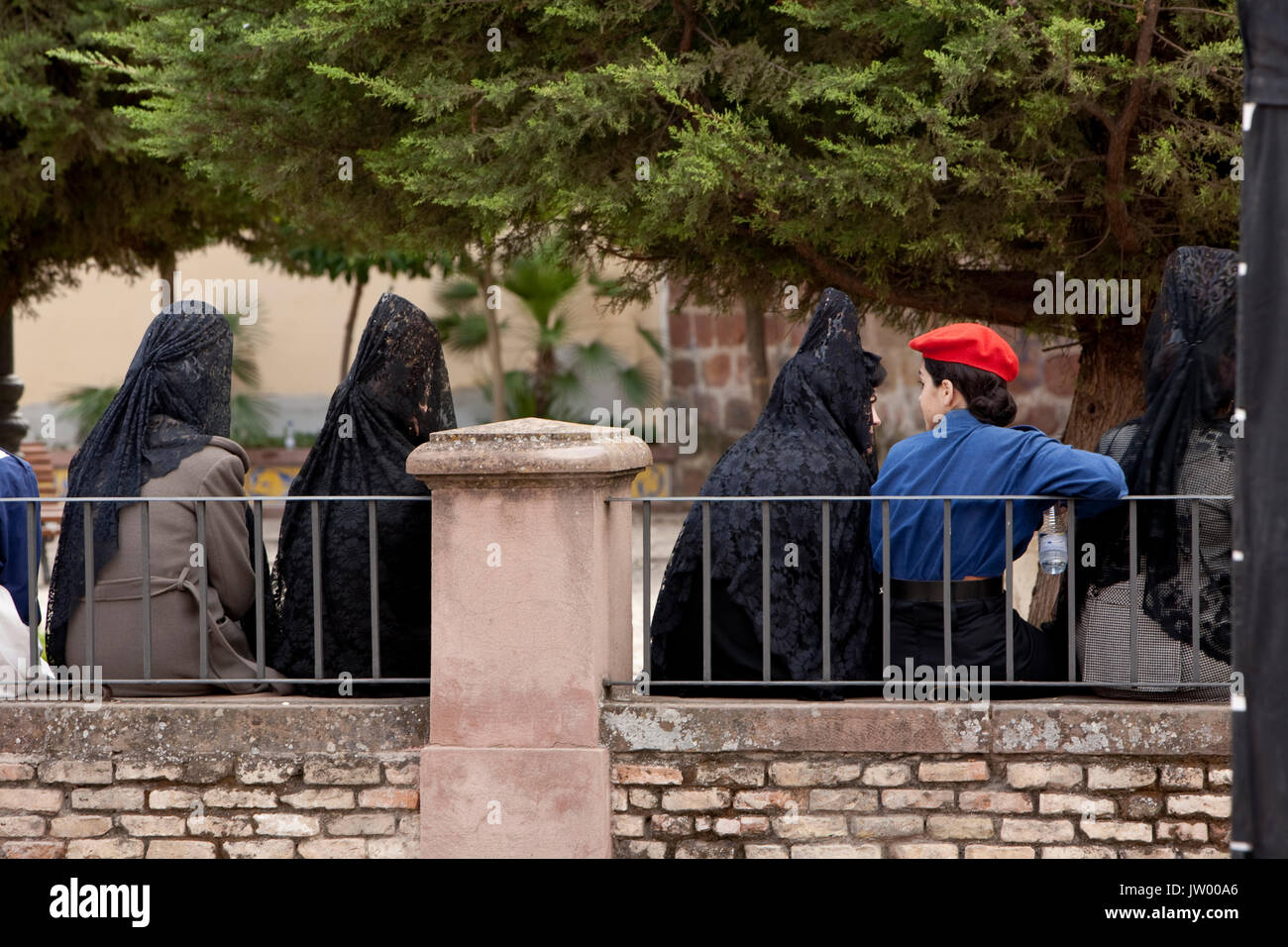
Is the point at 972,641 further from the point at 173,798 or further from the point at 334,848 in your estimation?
the point at 173,798

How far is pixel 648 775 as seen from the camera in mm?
4555

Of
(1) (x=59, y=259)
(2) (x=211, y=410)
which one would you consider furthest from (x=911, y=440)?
(1) (x=59, y=259)

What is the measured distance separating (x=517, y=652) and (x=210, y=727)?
1.01 metres

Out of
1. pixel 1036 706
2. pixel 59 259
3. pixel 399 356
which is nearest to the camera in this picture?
pixel 1036 706

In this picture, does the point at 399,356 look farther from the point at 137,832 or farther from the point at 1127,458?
the point at 1127,458

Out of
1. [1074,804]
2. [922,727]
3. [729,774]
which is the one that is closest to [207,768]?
[729,774]

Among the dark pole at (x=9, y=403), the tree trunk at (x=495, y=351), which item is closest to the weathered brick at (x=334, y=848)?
the dark pole at (x=9, y=403)

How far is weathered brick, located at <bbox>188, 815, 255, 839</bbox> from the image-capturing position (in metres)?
4.66

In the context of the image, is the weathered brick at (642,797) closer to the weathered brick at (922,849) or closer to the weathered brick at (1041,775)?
the weathered brick at (922,849)

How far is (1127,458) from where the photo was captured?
455 cm

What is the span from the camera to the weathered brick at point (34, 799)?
15.4ft

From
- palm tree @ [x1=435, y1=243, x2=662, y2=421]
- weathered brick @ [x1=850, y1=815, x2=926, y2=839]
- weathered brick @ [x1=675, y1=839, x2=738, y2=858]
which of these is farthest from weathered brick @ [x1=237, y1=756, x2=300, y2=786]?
palm tree @ [x1=435, y1=243, x2=662, y2=421]

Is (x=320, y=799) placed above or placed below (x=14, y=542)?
below

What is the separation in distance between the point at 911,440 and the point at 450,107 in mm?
2548
